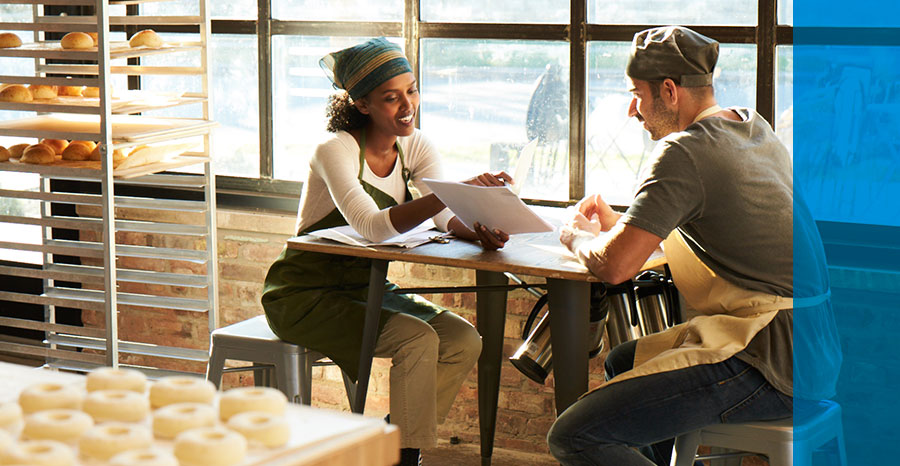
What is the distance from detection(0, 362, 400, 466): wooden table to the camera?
1.36 metres

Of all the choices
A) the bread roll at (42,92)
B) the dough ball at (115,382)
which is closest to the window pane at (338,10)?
the bread roll at (42,92)

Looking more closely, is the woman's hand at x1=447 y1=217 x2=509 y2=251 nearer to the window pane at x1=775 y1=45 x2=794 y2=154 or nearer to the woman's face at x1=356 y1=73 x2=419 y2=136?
the woman's face at x1=356 y1=73 x2=419 y2=136

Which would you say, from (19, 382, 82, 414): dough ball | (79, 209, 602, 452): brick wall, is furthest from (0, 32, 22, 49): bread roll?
(19, 382, 82, 414): dough ball

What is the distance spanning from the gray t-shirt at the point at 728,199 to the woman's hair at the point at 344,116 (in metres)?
1.17

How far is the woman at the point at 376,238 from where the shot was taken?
3125 mm

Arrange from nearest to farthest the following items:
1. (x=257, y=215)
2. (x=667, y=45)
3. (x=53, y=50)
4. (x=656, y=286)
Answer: (x=667, y=45), (x=656, y=286), (x=53, y=50), (x=257, y=215)

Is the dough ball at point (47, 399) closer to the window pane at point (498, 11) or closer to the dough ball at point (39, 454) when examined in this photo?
the dough ball at point (39, 454)

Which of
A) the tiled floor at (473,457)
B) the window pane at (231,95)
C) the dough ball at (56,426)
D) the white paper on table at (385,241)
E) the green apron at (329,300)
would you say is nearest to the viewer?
the dough ball at (56,426)

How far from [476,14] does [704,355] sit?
1.85 metres

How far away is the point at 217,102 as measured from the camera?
4.40m

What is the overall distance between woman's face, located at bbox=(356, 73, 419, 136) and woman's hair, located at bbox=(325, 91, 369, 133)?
3 cm

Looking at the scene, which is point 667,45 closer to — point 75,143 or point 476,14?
point 476,14

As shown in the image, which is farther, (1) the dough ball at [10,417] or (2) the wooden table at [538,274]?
(2) the wooden table at [538,274]

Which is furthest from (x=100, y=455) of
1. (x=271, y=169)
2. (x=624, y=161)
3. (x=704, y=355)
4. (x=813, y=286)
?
(x=271, y=169)
